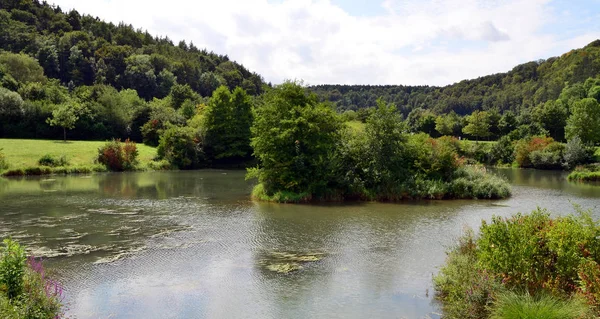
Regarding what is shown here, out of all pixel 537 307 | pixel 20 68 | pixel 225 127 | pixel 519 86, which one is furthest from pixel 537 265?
pixel 519 86

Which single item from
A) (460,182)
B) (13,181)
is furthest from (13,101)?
(460,182)

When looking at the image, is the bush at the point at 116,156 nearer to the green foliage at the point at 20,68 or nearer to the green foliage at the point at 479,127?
the green foliage at the point at 20,68

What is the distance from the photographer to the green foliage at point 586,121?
68125 millimetres

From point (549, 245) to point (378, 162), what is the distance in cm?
2155

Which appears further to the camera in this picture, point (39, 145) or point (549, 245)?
point (39, 145)

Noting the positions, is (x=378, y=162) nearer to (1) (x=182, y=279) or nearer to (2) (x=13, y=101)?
(1) (x=182, y=279)

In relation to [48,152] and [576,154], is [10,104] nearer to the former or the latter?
[48,152]

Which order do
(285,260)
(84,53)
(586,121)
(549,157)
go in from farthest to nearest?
(84,53), (586,121), (549,157), (285,260)

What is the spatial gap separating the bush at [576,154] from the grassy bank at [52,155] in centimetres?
5726

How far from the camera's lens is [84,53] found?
127 metres

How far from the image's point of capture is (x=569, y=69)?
435ft

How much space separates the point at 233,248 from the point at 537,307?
12239 millimetres

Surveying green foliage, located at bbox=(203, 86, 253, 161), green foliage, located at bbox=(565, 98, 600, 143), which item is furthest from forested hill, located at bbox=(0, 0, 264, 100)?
green foliage, located at bbox=(565, 98, 600, 143)

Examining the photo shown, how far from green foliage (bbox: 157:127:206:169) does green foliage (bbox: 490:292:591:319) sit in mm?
53104
